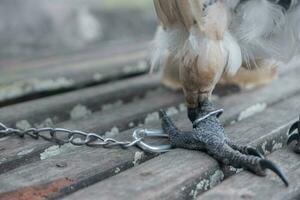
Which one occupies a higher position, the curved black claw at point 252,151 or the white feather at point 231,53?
the white feather at point 231,53

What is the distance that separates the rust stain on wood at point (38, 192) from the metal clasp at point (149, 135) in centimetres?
26

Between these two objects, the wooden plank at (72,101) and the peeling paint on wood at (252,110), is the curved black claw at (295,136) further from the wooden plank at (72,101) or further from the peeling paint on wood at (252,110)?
the wooden plank at (72,101)

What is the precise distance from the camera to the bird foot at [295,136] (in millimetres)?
1393

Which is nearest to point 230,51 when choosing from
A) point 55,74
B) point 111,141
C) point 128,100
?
point 111,141

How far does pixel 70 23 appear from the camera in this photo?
3850 mm

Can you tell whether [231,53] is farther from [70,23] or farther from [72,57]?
[70,23]

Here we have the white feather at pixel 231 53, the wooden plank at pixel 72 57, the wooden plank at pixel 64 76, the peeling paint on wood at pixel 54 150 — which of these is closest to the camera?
the peeling paint on wood at pixel 54 150

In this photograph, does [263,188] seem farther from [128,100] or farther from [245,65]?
[128,100]

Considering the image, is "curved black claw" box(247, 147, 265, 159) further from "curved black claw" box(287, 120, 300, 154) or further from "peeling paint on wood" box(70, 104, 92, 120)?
"peeling paint on wood" box(70, 104, 92, 120)

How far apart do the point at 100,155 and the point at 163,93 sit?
73 cm

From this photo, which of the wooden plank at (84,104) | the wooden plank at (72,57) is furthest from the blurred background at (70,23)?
the wooden plank at (84,104)

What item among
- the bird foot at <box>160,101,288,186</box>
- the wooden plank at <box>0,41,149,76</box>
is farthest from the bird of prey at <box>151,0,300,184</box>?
the wooden plank at <box>0,41,149,76</box>

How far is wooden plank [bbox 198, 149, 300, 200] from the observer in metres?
1.12

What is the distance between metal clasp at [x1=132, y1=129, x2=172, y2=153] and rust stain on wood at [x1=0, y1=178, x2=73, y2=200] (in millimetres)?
258
